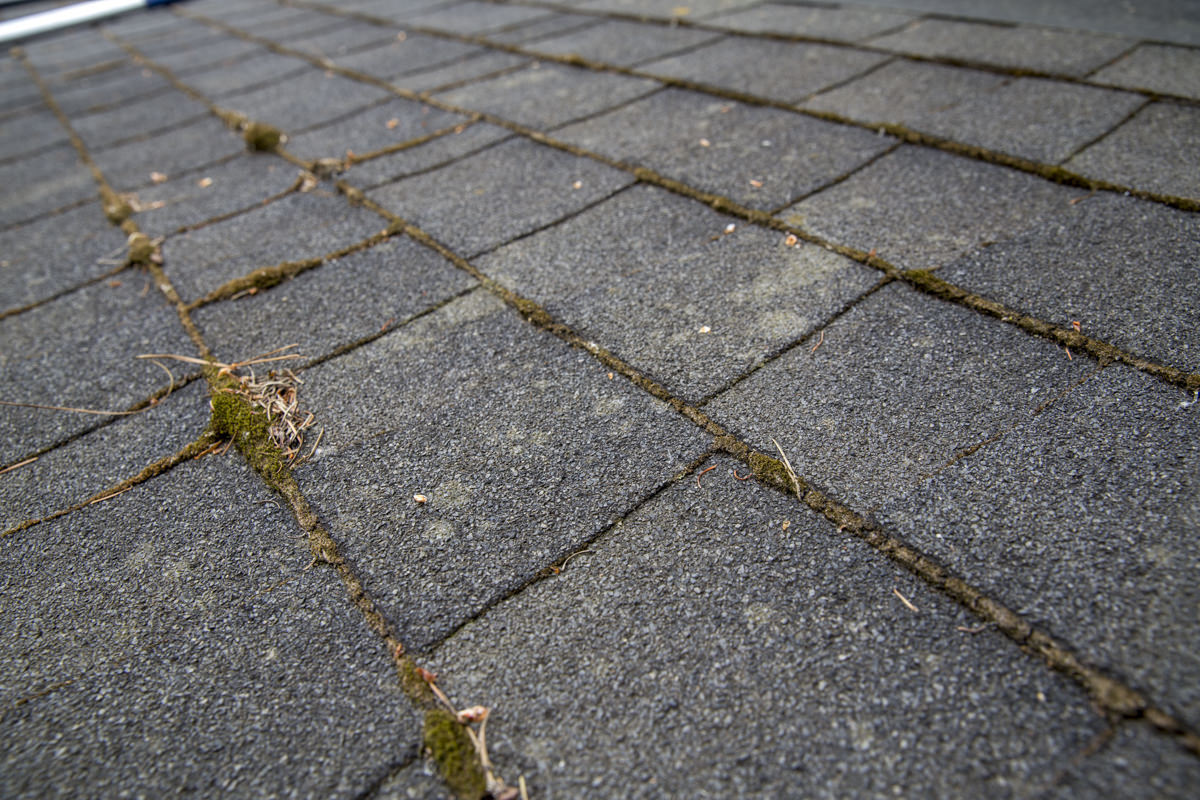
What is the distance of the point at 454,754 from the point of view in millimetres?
1339

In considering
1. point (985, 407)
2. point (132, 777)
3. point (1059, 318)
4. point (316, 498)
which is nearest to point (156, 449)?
point (316, 498)

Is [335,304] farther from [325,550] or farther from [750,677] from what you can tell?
[750,677]

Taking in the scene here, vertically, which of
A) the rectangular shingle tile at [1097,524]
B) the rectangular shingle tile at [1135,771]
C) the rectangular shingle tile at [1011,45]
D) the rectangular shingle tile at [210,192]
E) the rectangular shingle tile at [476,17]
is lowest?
the rectangular shingle tile at [210,192]

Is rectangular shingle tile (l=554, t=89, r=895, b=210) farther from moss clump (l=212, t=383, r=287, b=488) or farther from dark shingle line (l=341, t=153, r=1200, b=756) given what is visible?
moss clump (l=212, t=383, r=287, b=488)

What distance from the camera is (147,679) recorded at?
5.13 feet

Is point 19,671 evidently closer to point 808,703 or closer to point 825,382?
point 808,703

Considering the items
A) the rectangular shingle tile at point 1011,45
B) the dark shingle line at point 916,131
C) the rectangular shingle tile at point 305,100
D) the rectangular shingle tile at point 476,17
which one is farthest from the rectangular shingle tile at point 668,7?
the rectangular shingle tile at point 305,100

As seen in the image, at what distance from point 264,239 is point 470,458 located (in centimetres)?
175

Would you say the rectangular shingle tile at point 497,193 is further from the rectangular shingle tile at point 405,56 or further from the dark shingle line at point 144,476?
the rectangular shingle tile at point 405,56

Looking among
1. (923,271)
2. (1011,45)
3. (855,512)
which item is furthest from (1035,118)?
(855,512)

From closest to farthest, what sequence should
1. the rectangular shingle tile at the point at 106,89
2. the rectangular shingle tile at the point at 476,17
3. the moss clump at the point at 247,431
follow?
the moss clump at the point at 247,431
the rectangular shingle tile at the point at 106,89
the rectangular shingle tile at the point at 476,17

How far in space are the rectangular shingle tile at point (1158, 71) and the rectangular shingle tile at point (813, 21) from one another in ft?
4.10

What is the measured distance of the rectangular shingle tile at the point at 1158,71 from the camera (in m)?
3.10

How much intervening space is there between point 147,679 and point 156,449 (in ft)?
2.65
